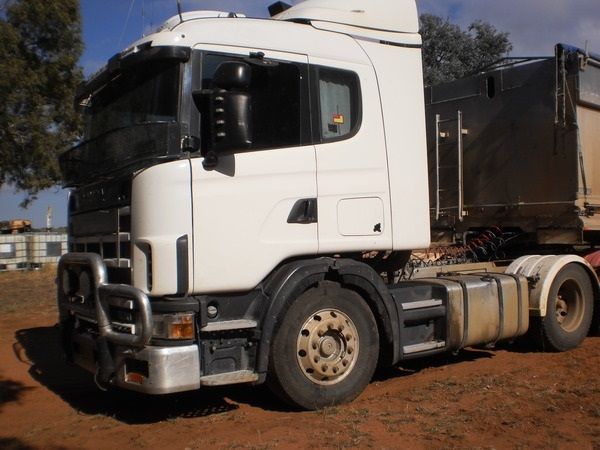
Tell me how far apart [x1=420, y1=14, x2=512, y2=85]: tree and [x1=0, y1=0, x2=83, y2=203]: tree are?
11.4 m

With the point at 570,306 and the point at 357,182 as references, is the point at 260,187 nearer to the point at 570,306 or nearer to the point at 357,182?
the point at 357,182

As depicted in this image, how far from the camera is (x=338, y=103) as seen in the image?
5.77 metres

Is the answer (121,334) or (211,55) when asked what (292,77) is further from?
(121,334)

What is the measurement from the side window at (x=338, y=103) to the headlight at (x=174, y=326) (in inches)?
75.8

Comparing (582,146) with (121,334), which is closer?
(121,334)

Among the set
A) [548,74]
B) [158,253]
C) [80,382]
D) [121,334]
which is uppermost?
[548,74]

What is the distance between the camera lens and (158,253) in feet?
15.5

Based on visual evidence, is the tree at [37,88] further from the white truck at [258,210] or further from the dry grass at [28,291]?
the white truck at [258,210]

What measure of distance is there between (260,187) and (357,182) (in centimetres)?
100

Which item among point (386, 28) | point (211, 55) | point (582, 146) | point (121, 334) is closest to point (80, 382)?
point (121, 334)

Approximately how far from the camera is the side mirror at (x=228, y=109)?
4805 millimetres

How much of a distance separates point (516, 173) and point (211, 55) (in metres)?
4.66

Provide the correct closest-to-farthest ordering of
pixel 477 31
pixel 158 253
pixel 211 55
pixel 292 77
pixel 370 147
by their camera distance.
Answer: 1. pixel 158 253
2. pixel 211 55
3. pixel 292 77
4. pixel 370 147
5. pixel 477 31

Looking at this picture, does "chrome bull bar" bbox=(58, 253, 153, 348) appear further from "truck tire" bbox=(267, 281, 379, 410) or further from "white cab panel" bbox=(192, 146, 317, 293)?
"truck tire" bbox=(267, 281, 379, 410)
